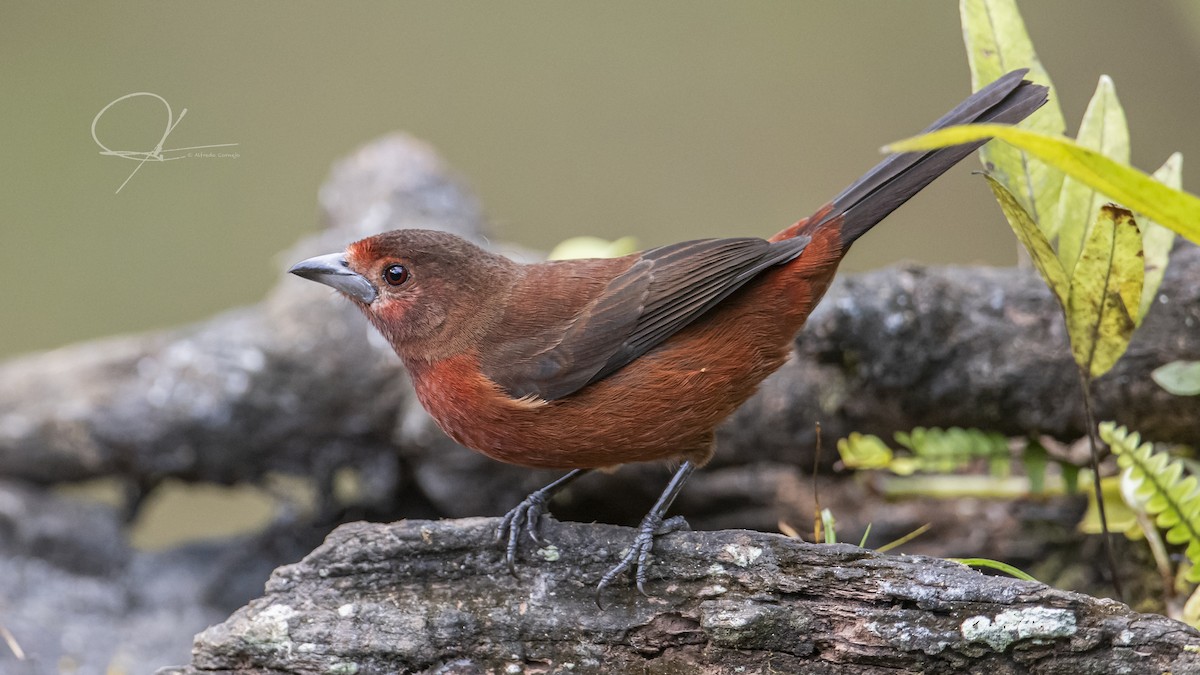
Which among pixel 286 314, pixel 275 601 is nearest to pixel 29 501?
pixel 286 314

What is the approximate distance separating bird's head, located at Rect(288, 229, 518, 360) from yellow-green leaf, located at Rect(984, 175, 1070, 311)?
5.06 feet

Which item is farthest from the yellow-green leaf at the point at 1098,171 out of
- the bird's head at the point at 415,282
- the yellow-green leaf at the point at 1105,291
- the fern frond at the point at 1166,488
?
the bird's head at the point at 415,282

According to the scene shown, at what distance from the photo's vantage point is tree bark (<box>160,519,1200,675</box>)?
2.39 meters

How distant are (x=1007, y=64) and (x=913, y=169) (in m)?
0.40

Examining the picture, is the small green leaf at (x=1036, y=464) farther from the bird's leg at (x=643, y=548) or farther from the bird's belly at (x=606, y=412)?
the bird's leg at (x=643, y=548)

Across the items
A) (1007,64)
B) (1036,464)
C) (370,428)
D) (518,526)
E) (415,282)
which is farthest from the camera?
(370,428)

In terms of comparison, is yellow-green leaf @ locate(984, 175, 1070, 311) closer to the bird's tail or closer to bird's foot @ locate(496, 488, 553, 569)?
A: the bird's tail

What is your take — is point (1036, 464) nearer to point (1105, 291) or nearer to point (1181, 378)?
point (1181, 378)

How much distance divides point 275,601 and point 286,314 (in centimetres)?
221

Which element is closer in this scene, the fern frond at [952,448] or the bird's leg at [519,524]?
the bird's leg at [519,524]

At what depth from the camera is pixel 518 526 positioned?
297 cm

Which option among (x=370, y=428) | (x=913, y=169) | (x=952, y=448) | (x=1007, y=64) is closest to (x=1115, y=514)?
(x=952, y=448)

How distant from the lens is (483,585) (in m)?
2.89

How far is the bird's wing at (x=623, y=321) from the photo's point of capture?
3258 mm
